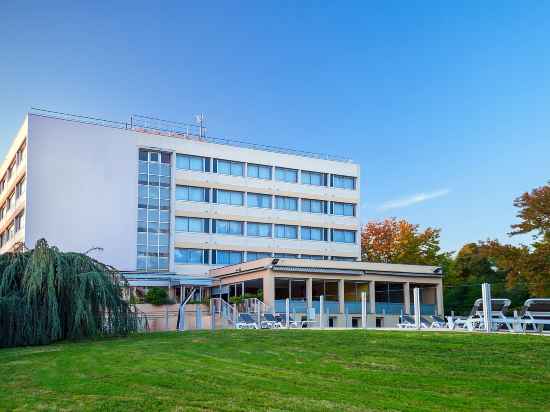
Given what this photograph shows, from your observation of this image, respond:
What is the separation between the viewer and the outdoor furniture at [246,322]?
106ft

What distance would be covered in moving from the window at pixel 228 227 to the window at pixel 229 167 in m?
4.06

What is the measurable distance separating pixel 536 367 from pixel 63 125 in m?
43.4

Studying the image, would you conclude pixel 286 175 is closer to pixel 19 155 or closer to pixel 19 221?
pixel 19 155

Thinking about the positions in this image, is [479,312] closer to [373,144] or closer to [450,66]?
[450,66]

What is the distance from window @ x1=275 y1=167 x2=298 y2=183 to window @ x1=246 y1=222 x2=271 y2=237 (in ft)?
14.4

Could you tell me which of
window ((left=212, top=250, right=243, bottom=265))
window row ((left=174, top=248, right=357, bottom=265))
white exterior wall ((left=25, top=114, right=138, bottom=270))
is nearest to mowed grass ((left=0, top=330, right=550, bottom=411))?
white exterior wall ((left=25, top=114, right=138, bottom=270))

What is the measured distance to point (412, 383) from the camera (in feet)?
35.7

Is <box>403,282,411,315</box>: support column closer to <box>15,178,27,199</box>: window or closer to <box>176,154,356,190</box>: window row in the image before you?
<box>176,154,356,190</box>: window row

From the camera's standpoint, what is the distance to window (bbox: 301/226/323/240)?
5741 cm

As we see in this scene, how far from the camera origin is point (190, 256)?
51875 millimetres

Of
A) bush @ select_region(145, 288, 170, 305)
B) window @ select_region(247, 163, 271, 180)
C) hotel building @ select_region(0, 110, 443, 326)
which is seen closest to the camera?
bush @ select_region(145, 288, 170, 305)

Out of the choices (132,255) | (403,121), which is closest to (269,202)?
(132,255)

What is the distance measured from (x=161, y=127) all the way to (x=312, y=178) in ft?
46.4

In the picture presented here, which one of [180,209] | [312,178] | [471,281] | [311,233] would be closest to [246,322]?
[180,209]
